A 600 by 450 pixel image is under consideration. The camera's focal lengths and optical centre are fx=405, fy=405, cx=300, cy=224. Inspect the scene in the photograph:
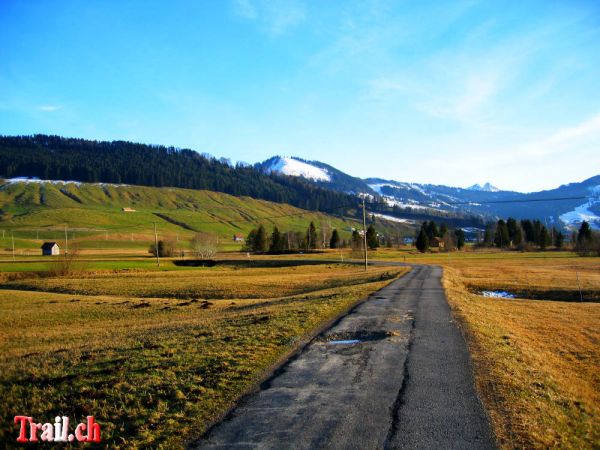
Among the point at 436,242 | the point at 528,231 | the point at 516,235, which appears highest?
the point at 528,231

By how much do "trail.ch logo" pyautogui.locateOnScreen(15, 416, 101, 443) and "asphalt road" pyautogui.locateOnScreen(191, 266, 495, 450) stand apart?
2.57 meters

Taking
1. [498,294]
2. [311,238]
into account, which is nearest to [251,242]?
[311,238]

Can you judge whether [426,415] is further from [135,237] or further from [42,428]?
[135,237]

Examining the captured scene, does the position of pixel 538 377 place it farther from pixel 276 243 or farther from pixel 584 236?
pixel 584 236

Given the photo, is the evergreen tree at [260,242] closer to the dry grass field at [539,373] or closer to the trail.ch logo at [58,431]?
the dry grass field at [539,373]

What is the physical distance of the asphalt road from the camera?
753 centimetres

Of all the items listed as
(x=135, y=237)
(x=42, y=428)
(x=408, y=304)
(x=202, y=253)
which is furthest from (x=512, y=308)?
(x=135, y=237)

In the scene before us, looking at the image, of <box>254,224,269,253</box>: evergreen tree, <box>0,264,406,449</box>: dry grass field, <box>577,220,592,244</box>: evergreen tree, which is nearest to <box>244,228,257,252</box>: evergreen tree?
<box>254,224,269,253</box>: evergreen tree

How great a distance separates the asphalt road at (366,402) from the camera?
7531 mm

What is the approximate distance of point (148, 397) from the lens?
984cm

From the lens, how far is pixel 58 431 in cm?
869

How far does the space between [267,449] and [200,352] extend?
7411 millimetres

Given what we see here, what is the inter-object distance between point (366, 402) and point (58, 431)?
6.73m

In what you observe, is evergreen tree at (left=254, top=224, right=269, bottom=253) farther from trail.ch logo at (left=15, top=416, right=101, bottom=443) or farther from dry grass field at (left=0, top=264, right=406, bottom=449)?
trail.ch logo at (left=15, top=416, right=101, bottom=443)
